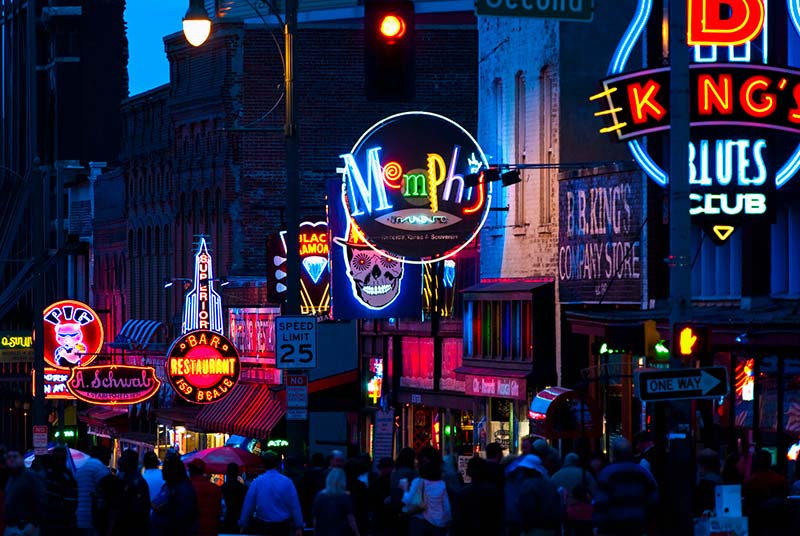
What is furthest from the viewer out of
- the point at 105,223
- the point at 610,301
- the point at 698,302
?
the point at 105,223

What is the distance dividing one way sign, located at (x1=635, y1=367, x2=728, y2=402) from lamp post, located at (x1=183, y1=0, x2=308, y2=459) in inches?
342

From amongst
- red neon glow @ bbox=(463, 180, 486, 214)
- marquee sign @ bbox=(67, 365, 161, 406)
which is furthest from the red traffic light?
marquee sign @ bbox=(67, 365, 161, 406)

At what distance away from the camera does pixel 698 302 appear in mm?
31688

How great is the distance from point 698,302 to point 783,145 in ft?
10.1

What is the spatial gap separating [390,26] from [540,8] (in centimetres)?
258

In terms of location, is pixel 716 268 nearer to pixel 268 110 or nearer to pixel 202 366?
pixel 202 366

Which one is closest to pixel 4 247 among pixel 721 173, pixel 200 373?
pixel 200 373

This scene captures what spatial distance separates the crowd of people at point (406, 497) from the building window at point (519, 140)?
1443 cm

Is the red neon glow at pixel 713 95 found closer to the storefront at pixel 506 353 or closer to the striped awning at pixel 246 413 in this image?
the storefront at pixel 506 353

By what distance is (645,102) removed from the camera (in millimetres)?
28125

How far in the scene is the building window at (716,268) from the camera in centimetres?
3100

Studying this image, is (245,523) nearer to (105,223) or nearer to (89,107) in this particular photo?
(105,223)

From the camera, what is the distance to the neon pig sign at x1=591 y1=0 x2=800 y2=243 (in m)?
28.1

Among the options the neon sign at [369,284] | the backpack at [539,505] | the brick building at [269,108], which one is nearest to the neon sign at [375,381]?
the neon sign at [369,284]
